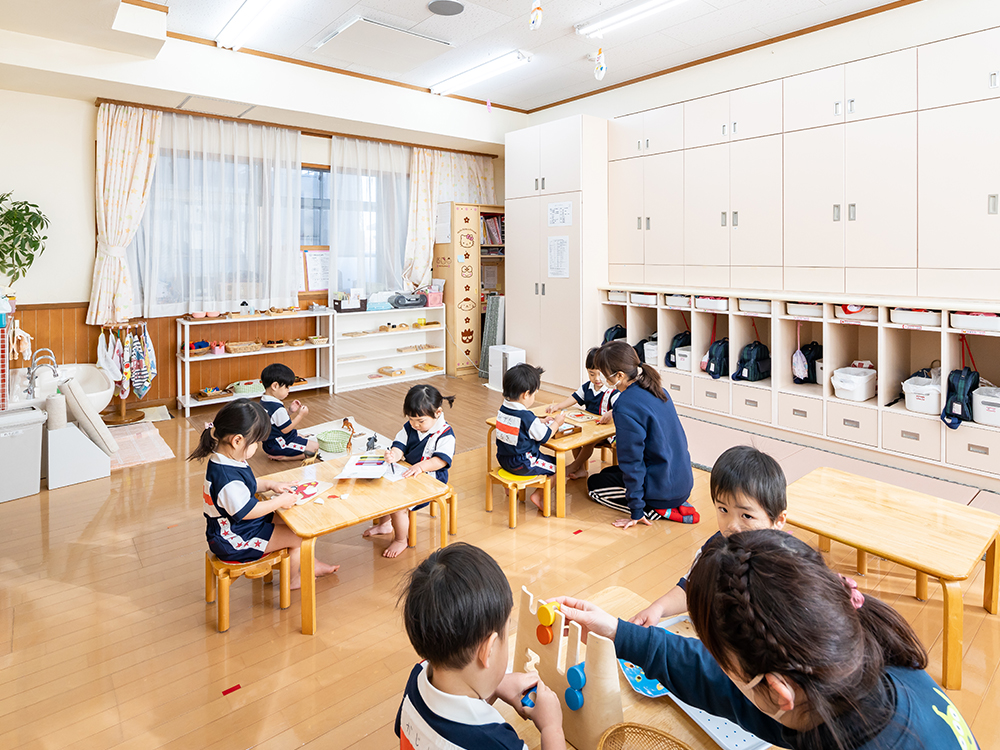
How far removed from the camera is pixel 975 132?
384cm

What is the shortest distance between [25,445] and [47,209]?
241 centimetres

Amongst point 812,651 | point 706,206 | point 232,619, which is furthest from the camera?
point 706,206

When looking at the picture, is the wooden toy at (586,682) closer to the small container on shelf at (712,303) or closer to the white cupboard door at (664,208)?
the small container on shelf at (712,303)

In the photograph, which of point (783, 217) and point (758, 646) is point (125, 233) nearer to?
point (783, 217)

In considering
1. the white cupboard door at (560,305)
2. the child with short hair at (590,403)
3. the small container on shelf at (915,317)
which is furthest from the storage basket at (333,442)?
the small container on shelf at (915,317)

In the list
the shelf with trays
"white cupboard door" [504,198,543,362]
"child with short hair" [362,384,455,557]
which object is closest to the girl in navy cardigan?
"child with short hair" [362,384,455,557]

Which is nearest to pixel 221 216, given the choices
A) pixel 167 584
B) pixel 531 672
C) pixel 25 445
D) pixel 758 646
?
pixel 25 445

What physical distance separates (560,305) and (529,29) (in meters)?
2.51

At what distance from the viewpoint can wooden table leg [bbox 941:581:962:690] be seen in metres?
1.89

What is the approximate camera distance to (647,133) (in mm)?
5758

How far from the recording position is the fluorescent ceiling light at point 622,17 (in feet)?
14.4

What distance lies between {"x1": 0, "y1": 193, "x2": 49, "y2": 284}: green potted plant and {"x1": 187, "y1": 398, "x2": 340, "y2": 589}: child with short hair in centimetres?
364

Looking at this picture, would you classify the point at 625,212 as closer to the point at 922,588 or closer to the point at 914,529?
the point at 922,588

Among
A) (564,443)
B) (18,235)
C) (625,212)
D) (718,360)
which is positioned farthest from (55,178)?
(718,360)
